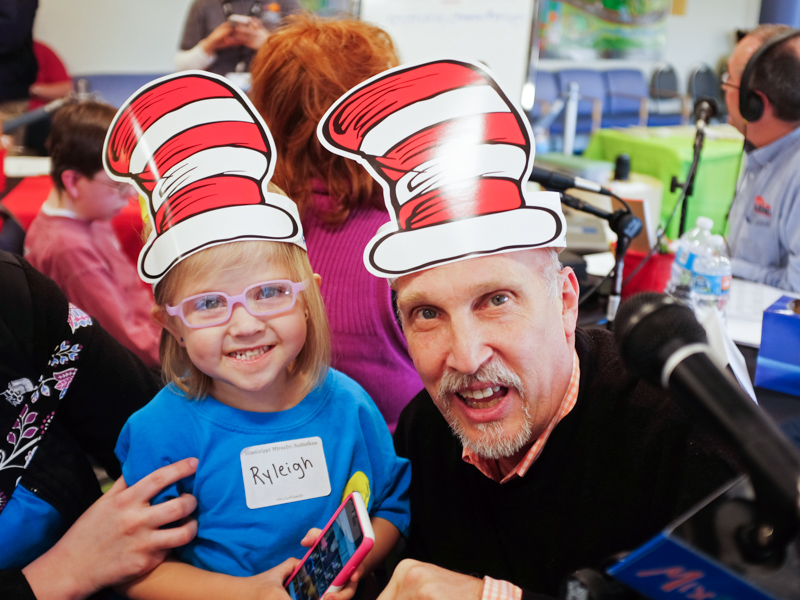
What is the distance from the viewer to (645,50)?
9.41 m

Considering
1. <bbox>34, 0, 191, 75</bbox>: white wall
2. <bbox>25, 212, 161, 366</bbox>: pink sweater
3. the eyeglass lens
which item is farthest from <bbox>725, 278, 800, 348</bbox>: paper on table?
<bbox>34, 0, 191, 75</bbox>: white wall

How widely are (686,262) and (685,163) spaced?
304 cm

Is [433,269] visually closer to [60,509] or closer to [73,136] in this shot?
[60,509]

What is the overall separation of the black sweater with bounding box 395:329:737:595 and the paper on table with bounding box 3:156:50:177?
3255 millimetres

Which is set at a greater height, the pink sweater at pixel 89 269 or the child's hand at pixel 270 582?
the child's hand at pixel 270 582

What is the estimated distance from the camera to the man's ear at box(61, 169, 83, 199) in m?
2.35

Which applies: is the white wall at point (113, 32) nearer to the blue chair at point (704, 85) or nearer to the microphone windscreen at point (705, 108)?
the microphone windscreen at point (705, 108)

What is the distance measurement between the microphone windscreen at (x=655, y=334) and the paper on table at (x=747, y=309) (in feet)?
4.28

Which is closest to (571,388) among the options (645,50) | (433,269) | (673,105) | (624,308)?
(433,269)

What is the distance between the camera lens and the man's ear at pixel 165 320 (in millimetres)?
1141

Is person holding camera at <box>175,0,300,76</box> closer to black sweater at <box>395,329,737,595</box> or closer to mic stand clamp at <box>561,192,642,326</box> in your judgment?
mic stand clamp at <box>561,192,642,326</box>

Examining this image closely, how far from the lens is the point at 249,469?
111 cm

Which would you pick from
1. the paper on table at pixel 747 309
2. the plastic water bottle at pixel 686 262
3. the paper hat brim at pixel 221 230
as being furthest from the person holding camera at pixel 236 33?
the paper hat brim at pixel 221 230

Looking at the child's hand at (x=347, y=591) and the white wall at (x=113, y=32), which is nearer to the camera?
the child's hand at (x=347, y=591)
